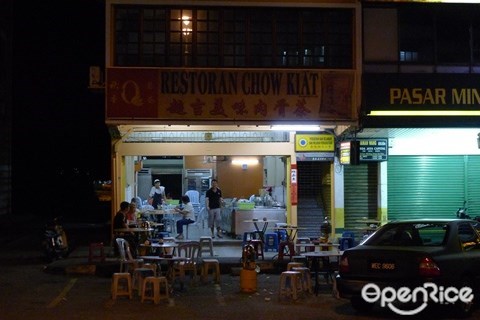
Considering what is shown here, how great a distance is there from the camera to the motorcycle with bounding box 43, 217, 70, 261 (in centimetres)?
1900

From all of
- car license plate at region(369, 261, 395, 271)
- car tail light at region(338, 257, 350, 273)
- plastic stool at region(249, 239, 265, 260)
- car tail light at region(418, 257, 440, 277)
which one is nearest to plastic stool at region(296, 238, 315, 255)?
plastic stool at region(249, 239, 265, 260)

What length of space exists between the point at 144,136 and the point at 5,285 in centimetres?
619

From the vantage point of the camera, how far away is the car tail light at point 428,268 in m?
10.3

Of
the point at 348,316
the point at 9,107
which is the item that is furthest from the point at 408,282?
the point at 9,107

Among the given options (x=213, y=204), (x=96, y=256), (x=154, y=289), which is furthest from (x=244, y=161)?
(x=154, y=289)

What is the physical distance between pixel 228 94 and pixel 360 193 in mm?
5084

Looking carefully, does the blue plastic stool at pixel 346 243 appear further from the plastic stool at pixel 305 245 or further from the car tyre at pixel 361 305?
the car tyre at pixel 361 305

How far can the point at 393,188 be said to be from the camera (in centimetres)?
1997

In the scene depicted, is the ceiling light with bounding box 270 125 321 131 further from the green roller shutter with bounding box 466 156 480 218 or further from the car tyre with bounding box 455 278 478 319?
the car tyre with bounding box 455 278 478 319

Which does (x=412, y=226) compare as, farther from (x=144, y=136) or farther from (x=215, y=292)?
(x=144, y=136)

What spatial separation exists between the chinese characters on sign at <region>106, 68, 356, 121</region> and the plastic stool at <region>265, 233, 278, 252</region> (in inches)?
137

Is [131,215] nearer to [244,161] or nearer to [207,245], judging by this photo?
[207,245]

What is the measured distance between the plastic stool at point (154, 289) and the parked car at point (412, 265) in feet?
10.8

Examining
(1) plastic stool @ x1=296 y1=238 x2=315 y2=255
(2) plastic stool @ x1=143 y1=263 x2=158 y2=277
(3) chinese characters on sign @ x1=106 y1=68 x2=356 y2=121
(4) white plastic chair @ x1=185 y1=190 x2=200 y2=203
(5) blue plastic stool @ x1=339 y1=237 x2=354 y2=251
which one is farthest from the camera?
(4) white plastic chair @ x1=185 y1=190 x2=200 y2=203
